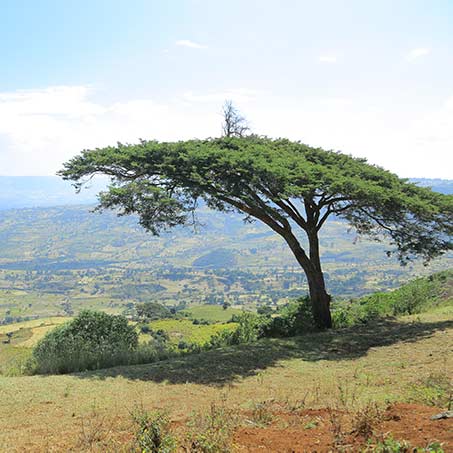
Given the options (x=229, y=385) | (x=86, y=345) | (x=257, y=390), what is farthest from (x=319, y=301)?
(x=86, y=345)

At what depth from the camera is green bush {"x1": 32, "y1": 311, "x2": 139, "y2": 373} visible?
1180cm

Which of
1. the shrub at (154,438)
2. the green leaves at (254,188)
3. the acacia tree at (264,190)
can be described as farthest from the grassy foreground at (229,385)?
the green leaves at (254,188)

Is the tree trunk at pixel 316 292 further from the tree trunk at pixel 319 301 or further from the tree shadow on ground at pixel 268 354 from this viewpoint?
the tree shadow on ground at pixel 268 354

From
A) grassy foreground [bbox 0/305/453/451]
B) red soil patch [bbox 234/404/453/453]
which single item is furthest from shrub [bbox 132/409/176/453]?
red soil patch [bbox 234/404/453/453]

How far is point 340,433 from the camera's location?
5.13 m

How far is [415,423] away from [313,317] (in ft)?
37.2

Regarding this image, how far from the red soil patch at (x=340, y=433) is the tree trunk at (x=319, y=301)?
9.97 metres

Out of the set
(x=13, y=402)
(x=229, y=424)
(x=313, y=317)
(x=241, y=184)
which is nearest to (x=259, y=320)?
(x=313, y=317)

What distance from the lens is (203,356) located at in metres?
12.7

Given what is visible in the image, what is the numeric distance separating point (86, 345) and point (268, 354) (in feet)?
17.3

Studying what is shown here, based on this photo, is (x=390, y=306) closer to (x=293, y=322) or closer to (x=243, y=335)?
(x=293, y=322)

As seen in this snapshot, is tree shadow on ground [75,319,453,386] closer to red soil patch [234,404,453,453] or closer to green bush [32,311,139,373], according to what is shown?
green bush [32,311,139,373]

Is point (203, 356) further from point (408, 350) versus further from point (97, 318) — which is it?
point (408, 350)

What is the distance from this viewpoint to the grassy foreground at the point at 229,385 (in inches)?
276
